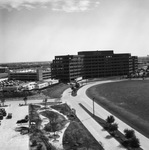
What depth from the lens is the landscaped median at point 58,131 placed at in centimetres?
3825

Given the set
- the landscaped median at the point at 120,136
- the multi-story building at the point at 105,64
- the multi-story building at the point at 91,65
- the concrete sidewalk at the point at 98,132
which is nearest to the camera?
the landscaped median at the point at 120,136

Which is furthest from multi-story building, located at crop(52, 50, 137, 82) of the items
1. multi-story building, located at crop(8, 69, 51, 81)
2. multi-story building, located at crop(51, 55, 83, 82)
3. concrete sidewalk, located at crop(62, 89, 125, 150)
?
concrete sidewalk, located at crop(62, 89, 125, 150)

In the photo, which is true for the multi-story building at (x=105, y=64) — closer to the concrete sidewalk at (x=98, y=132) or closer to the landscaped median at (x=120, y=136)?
the concrete sidewalk at (x=98, y=132)

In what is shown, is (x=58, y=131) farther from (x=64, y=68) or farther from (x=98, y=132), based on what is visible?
(x=64, y=68)

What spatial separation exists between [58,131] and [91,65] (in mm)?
122709

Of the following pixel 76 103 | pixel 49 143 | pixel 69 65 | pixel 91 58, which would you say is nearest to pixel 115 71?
pixel 91 58

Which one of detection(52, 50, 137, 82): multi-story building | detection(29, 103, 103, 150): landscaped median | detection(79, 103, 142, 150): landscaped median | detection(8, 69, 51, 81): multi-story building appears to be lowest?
detection(29, 103, 103, 150): landscaped median

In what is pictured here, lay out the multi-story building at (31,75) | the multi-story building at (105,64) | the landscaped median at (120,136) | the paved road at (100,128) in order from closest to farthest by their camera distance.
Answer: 1. the landscaped median at (120,136)
2. the paved road at (100,128)
3. the multi-story building at (31,75)
4. the multi-story building at (105,64)

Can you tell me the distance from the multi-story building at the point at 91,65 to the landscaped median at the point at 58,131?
78.4m

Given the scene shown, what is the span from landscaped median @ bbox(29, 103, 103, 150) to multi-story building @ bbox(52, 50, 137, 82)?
7836 centimetres

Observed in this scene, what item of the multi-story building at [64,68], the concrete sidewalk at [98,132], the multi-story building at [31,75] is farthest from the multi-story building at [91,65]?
the concrete sidewalk at [98,132]

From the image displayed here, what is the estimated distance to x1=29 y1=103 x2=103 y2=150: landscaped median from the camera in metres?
38.2

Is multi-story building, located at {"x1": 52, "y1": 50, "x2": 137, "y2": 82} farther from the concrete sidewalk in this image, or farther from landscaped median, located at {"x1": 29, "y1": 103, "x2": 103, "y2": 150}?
the concrete sidewalk

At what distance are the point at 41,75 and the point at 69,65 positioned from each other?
27645mm
